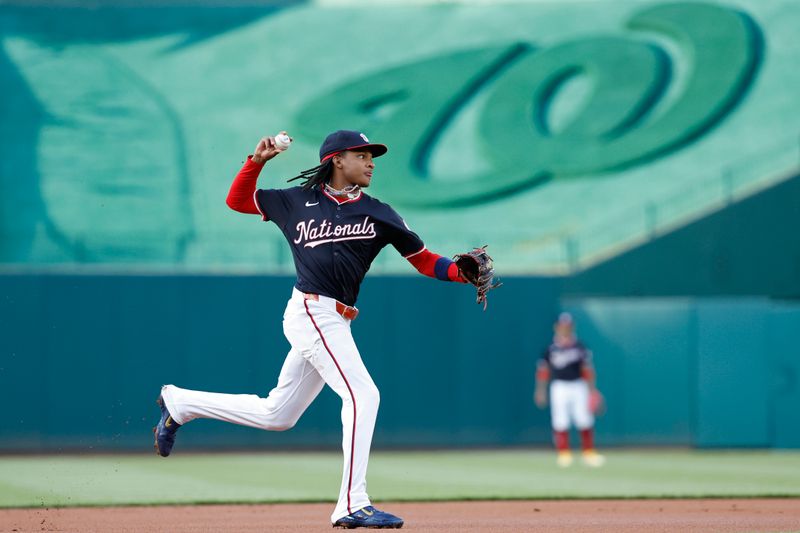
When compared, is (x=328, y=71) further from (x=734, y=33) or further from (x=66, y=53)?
(x=734, y=33)

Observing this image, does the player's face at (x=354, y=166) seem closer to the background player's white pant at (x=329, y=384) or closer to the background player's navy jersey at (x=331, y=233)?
the background player's navy jersey at (x=331, y=233)

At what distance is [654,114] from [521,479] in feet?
43.8

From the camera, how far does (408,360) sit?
17.8 meters

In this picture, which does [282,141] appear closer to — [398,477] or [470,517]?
[470,517]

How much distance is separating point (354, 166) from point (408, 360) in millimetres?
11068

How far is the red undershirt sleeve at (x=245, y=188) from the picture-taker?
6777 mm

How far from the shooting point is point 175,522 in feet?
27.0

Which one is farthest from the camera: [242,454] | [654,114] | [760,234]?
[654,114]

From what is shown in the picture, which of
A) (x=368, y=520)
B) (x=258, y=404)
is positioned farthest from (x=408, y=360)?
(x=368, y=520)

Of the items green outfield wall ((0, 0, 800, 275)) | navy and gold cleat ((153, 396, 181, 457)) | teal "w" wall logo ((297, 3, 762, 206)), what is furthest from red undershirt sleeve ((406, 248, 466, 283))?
teal "w" wall logo ((297, 3, 762, 206))

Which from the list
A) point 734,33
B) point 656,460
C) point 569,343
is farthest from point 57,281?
point 734,33

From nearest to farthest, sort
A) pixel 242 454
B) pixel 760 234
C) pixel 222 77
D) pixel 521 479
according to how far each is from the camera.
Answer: pixel 521 479 < pixel 242 454 < pixel 760 234 < pixel 222 77

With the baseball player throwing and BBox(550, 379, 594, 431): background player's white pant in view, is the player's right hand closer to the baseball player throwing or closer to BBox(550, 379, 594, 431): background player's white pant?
the baseball player throwing

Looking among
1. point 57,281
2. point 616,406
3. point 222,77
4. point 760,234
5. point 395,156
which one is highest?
point 222,77
